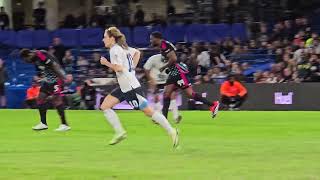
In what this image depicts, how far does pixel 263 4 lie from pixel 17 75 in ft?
41.4

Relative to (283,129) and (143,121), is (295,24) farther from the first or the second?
(283,129)

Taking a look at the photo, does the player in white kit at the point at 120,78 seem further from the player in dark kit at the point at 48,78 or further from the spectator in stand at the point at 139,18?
the spectator in stand at the point at 139,18

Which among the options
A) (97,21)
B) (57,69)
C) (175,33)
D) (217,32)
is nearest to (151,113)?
(57,69)

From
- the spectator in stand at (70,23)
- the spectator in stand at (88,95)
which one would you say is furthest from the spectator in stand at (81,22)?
the spectator in stand at (88,95)

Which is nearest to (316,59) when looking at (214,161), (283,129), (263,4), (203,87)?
(203,87)

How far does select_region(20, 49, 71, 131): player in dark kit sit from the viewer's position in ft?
→ 52.1

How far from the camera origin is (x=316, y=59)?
1066 inches

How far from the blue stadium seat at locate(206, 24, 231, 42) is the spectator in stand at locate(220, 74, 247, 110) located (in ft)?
24.3

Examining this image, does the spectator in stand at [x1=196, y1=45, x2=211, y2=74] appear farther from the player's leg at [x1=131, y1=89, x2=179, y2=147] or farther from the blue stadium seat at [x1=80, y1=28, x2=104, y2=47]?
the player's leg at [x1=131, y1=89, x2=179, y2=147]

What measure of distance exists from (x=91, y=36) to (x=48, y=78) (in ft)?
69.6

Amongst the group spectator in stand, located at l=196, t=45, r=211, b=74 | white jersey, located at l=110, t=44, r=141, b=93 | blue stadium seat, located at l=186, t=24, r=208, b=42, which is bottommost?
spectator in stand, located at l=196, t=45, r=211, b=74

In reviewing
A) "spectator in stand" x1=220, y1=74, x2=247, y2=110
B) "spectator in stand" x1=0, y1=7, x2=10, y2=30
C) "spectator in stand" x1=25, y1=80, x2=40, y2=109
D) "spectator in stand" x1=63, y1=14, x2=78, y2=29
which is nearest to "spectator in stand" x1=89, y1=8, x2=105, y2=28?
"spectator in stand" x1=63, y1=14, x2=78, y2=29

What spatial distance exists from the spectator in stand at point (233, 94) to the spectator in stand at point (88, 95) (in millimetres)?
5665

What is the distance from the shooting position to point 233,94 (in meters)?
26.9
